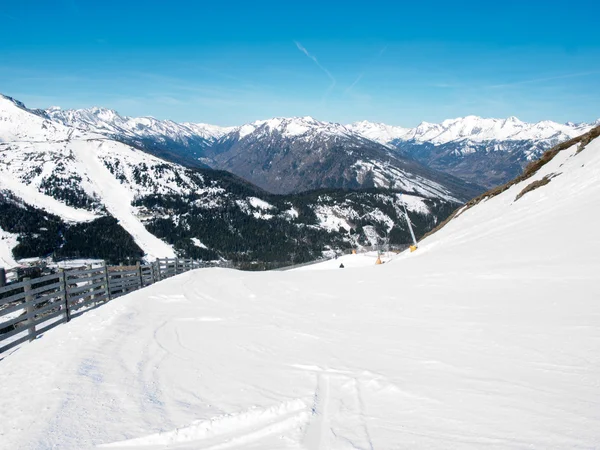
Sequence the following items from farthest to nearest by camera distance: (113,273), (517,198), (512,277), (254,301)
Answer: (517,198) → (113,273) → (254,301) → (512,277)

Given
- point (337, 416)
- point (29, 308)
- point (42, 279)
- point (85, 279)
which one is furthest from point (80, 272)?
point (337, 416)

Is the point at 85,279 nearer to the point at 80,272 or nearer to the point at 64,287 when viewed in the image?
the point at 80,272

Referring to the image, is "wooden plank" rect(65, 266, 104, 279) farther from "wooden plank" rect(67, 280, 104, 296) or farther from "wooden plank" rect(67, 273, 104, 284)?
"wooden plank" rect(67, 280, 104, 296)

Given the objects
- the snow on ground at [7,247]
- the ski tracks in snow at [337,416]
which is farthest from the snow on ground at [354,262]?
the snow on ground at [7,247]

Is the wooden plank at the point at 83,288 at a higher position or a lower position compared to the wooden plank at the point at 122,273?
lower

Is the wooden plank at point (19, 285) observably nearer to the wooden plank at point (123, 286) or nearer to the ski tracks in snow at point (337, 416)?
the wooden plank at point (123, 286)

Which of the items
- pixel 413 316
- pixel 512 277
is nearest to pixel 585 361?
pixel 413 316

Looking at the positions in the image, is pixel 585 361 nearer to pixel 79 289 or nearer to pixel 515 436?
pixel 515 436
